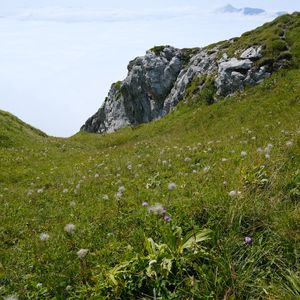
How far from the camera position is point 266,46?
38562mm

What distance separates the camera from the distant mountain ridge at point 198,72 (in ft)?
122

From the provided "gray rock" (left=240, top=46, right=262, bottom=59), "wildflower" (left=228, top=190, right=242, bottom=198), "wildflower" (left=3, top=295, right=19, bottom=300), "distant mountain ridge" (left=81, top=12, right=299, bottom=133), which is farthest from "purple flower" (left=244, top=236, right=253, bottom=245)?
"gray rock" (left=240, top=46, right=262, bottom=59)

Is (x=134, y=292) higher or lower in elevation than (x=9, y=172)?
higher

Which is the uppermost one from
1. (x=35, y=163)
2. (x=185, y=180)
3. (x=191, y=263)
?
(x=191, y=263)

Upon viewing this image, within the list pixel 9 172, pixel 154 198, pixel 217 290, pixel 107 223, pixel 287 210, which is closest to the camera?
pixel 217 290

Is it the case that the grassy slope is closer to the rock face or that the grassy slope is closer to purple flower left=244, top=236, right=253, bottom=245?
purple flower left=244, top=236, right=253, bottom=245

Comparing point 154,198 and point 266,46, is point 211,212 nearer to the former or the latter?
point 154,198

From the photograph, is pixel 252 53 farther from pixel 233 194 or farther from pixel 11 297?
pixel 11 297

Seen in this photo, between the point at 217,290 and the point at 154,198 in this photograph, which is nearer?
the point at 217,290

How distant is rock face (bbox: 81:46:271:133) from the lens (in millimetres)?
37594

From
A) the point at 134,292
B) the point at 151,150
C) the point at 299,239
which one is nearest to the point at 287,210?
the point at 299,239

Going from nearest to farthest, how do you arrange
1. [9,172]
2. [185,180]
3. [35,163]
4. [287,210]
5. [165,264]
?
[165,264]
[287,210]
[185,180]
[9,172]
[35,163]

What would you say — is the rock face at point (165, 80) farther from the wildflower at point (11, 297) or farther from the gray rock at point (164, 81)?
the wildflower at point (11, 297)

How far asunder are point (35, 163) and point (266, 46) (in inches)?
939
